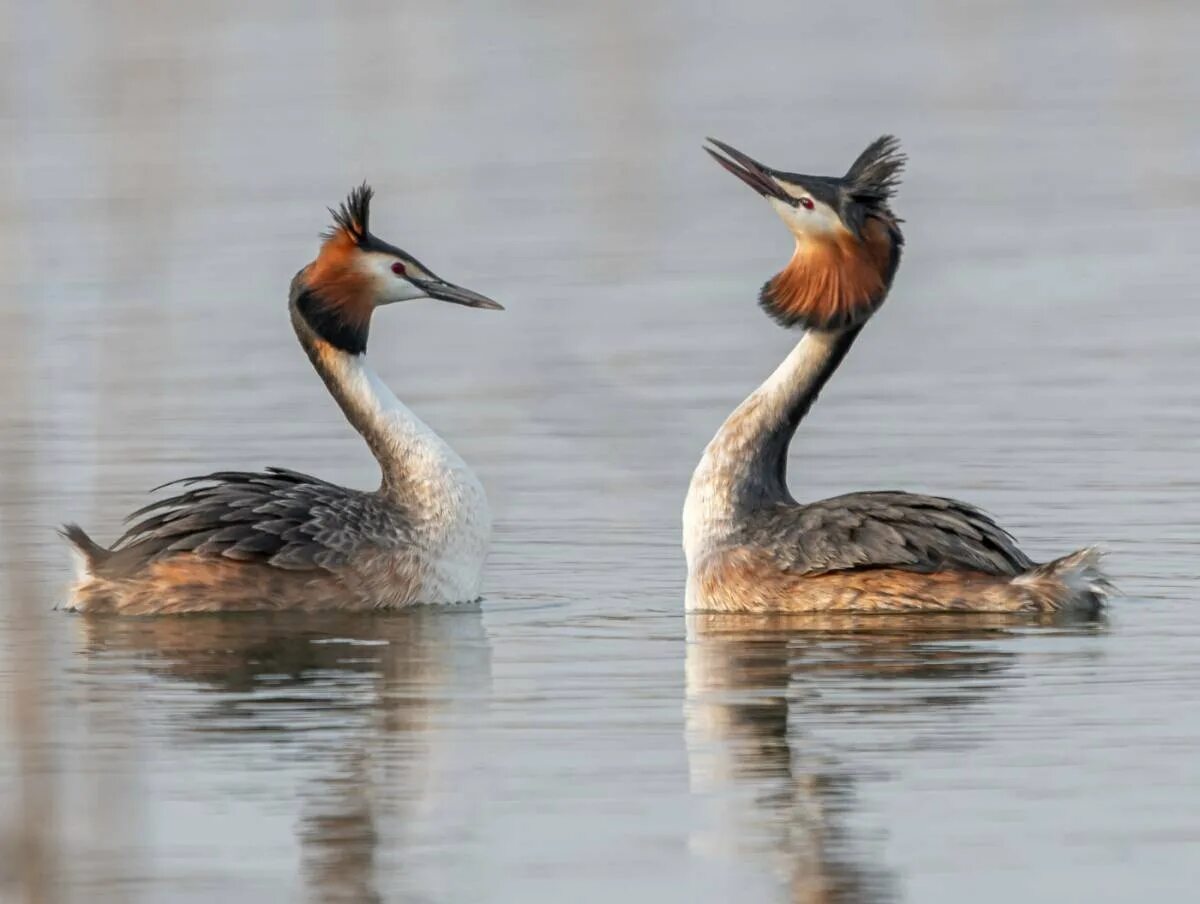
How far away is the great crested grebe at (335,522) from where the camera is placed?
37.1 ft

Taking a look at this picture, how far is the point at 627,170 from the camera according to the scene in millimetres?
20391

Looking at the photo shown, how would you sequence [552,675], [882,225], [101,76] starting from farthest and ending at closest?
1. [882,225]
2. [552,675]
3. [101,76]

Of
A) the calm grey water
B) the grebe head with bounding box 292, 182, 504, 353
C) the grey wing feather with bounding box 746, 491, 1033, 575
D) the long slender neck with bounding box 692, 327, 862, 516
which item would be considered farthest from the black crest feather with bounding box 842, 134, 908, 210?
the grebe head with bounding box 292, 182, 504, 353

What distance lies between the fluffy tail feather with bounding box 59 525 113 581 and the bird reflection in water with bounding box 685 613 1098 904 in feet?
7.04

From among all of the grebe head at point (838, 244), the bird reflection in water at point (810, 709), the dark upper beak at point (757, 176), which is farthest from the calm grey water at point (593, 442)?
the grebe head at point (838, 244)

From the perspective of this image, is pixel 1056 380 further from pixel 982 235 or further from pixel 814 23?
pixel 814 23

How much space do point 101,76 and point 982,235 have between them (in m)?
13.0

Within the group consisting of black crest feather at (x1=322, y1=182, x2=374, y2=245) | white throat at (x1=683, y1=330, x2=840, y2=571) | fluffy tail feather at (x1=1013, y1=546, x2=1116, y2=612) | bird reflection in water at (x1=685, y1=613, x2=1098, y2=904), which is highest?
black crest feather at (x1=322, y1=182, x2=374, y2=245)

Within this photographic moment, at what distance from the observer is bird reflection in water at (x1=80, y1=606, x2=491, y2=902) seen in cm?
764

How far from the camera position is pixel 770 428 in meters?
11.9

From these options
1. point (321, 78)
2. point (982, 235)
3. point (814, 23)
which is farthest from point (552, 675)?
point (814, 23)

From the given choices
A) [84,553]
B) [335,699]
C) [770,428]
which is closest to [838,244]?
[770,428]

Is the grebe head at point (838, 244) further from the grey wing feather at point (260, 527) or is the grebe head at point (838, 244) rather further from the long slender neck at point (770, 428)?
the grey wing feather at point (260, 527)

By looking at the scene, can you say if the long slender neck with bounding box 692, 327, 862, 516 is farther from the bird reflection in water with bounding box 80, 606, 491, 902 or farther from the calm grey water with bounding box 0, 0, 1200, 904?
the bird reflection in water with bounding box 80, 606, 491, 902
